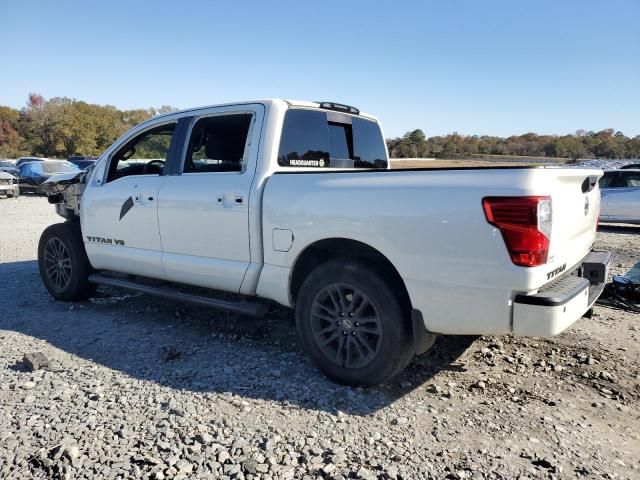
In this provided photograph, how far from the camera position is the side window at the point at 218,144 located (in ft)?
13.8

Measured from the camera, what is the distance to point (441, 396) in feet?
11.1

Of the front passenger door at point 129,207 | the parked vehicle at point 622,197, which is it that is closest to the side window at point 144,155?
the front passenger door at point 129,207

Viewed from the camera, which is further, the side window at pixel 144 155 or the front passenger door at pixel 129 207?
the side window at pixel 144 155

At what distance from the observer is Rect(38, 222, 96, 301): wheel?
17.8 feet

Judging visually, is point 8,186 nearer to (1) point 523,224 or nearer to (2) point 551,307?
(1) point 523,224

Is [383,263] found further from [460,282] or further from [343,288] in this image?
[460,282]

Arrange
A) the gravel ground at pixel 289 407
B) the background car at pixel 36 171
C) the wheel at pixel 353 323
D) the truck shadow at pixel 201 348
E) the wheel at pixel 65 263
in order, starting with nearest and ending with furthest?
the gravel ground at pixel 289 407
the wheel at pixel 353 323
the truck shadow at pixel 201 348
the wheel at pixel 65 263
the background car at pixel 36 171

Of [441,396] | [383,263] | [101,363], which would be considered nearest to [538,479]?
[441,396]

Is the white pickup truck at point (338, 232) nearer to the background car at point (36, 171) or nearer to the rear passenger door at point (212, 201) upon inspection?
the rear passenger door at point (212, 201)

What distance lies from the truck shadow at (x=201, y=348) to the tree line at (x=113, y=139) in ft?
7.47

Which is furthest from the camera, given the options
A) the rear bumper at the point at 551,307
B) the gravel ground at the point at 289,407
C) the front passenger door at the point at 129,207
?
the front passenger door at the point at 129,207

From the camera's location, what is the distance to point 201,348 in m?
4.23

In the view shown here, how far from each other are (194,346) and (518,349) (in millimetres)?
2755

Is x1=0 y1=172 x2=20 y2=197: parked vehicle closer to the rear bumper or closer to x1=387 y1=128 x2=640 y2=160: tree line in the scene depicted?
x1=387 y1=128 x2=640 y2=160: tree line
